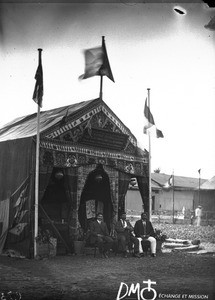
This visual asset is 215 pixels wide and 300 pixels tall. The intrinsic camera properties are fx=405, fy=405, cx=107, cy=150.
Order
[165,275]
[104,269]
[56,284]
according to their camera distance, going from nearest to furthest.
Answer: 1. [56,284]
2. [165,275]
3. [104,269]

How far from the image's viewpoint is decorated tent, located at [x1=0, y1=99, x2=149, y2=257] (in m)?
10.6

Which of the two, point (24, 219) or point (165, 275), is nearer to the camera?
point (165, 275)

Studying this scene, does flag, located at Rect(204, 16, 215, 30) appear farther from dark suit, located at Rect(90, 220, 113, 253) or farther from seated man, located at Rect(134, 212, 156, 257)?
dark suit, located at Rect(90, 220, 113, 253)

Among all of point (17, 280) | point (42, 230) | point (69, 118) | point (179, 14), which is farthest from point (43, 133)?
point (179, 14)

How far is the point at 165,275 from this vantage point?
8.58 meters

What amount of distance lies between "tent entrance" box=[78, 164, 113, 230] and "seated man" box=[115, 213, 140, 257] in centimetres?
105

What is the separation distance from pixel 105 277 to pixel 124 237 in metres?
3.36

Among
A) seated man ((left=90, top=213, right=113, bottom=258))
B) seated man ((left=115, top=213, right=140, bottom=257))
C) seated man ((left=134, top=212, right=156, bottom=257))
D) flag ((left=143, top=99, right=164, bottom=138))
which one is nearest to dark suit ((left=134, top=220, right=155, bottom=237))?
seated man ((left=134, top=212, right=156, bottom=257))

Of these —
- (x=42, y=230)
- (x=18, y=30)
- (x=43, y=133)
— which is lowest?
(x=42, y=230)

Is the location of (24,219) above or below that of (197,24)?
below

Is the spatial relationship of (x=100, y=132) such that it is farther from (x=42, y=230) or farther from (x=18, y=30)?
(x=18, y=30)

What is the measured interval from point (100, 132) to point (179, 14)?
15.7 ft

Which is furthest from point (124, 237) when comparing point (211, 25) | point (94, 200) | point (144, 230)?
point (211, 25)
